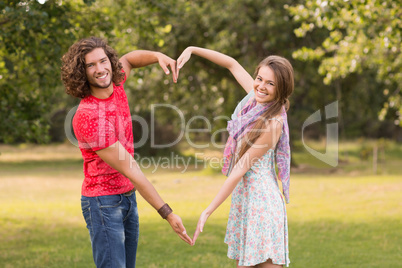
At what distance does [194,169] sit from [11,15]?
1529 centimetres

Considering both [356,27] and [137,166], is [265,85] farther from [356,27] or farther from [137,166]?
[356,27]

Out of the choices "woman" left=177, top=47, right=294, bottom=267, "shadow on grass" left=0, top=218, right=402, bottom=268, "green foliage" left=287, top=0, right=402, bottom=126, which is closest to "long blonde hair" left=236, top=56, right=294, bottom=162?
"woman" left=177, top=47, right=294, bottom=267

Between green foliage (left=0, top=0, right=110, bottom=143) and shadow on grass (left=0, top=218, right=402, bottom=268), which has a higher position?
green foliage (left=0, top=0, right=110, bottom=143)

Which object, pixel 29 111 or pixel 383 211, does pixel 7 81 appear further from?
pixel 383 211

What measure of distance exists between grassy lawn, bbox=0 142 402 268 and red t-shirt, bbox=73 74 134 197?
313cm

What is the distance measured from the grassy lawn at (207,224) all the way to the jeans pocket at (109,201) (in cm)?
308

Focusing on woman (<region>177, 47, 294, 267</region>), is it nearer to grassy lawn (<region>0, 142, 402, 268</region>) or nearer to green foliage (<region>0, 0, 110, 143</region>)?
grassy lawn (<region>0, 142, 402, 268</region>)

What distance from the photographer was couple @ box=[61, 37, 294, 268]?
3.06 meters

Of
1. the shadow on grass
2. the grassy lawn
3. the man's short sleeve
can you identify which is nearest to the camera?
the man's short sleeve

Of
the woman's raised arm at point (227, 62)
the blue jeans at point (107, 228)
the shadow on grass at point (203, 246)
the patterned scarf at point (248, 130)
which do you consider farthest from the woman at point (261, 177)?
the shadow on grass at point (203, 246)

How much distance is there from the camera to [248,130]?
340cm

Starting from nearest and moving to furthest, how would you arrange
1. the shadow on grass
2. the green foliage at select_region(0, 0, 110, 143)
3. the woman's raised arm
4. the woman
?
the woman → the woman's raised arm → the green foliage at select_region(0, 0, 110, 143) → the shadow on grass

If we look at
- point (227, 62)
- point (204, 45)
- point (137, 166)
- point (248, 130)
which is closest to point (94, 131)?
point (137, 166)

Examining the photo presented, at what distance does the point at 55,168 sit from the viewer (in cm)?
2119
